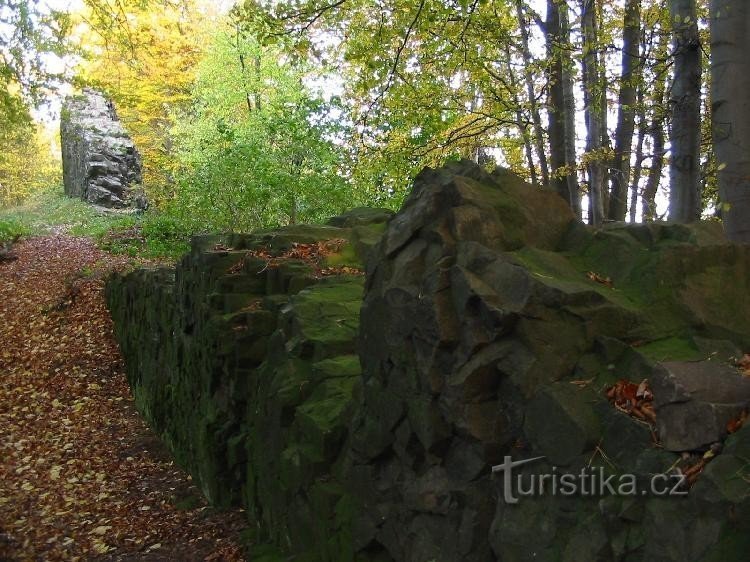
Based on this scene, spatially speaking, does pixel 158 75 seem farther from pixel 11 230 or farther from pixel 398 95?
pixel 398 95

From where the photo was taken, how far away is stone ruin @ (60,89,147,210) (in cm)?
2500

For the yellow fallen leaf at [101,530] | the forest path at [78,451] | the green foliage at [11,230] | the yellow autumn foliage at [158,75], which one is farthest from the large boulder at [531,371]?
the green foliage at [11,230]

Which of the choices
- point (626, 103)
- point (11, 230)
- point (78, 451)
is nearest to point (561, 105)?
point (626, 103)

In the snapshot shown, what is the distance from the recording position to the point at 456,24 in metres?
9.25

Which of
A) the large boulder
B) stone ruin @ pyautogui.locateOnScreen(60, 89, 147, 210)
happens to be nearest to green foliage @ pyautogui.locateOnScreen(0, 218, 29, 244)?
stone ruin @ pyautogui.locateOnScreen(60, 89, 147, 210)

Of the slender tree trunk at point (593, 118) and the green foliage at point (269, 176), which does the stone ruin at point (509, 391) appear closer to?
the slender tree trunk at point (593, 118)

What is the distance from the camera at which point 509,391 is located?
292 centimetres

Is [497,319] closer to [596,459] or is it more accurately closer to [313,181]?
[596,459]

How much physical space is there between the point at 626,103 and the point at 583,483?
25.6ft

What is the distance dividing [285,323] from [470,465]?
274 centimetres

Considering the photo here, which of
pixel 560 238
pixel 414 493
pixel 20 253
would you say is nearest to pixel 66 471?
pixel 414 493

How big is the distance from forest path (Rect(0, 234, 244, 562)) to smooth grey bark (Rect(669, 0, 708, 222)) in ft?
16.0

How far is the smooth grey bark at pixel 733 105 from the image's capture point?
4.15 m

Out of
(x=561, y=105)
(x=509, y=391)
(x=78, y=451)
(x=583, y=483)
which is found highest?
(x=561, y=105)
